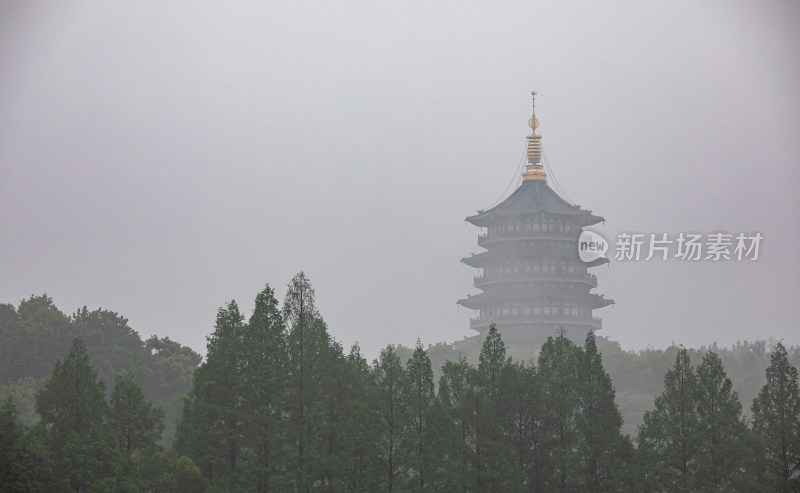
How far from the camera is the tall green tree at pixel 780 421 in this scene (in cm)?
4603

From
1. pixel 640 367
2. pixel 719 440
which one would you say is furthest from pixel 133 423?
pixel 640 367

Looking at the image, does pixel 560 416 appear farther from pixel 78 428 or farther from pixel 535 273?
pixel 535 273

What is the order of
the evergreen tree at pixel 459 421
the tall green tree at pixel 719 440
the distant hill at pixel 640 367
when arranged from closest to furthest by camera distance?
1. the evergreen tree at pixel 459 421
2. the tall green tree at pixel 719 440
3. the distant hill at pixel 640 367

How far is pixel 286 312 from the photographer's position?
4534 centimetres

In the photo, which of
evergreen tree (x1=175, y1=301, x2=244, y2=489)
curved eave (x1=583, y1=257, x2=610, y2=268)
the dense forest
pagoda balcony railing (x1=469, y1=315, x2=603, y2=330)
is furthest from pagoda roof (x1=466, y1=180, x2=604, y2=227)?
evergreen tree (x1=175, y1=301, x2=244, y2=489)

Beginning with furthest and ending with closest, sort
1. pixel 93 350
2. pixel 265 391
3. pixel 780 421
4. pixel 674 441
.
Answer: pixel 93 350
pixel 780 421
pixel 674 441
pixel 265 391

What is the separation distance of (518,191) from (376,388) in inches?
2697

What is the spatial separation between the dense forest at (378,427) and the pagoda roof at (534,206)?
60.9 metres

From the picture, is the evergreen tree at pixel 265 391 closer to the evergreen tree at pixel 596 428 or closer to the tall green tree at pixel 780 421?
the evergreen tree at pixel 596 428

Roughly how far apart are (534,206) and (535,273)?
21.4ft

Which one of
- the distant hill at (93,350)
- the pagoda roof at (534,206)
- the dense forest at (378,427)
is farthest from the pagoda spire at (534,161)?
the dense forest at (378,427)

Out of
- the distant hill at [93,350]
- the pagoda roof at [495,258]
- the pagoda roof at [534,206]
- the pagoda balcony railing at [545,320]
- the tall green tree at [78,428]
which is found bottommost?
the tall green tree at [78,428]

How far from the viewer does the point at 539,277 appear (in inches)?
4208

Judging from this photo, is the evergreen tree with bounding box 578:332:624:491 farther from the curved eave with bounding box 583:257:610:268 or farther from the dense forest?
the curved eave with bounding box 583:257:610:268
